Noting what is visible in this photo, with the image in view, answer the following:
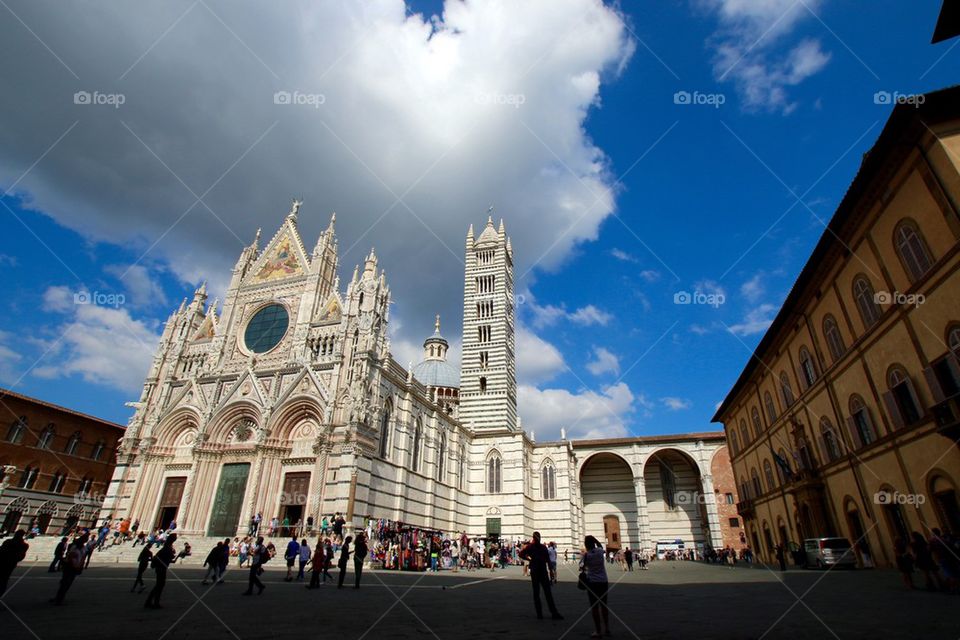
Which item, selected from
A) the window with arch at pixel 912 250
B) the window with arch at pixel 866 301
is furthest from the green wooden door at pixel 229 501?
the window with arch at pixel 912 250

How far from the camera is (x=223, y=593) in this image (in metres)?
11.3

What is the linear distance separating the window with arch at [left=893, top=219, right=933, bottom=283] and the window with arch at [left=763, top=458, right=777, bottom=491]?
17259mm

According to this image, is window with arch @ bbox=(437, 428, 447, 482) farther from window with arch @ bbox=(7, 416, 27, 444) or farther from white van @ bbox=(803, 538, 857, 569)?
window with arch @ bbox=(7, 416, 27, 444)

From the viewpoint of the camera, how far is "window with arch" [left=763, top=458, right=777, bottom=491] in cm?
2828

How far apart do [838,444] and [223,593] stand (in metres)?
21.8

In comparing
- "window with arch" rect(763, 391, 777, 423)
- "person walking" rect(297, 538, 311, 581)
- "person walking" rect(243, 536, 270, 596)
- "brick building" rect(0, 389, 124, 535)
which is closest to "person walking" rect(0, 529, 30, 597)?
"person walking" rect(243, 536, 270, 596)

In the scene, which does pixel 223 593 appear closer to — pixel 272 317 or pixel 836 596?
pixel 836 596

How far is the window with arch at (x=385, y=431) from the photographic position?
96.4 feet

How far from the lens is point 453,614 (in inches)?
344

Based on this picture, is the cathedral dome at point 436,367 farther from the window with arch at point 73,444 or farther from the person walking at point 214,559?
the person walking at point 214,559

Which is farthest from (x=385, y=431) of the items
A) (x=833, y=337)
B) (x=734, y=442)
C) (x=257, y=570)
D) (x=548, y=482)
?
(x=734, y=442)

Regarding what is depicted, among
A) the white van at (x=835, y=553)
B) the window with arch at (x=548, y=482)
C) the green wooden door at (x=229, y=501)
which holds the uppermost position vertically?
the window with arch at (x=548, y=482)

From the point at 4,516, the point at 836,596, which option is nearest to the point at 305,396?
the point at 4,516

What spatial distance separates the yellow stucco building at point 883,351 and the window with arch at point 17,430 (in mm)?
45822
